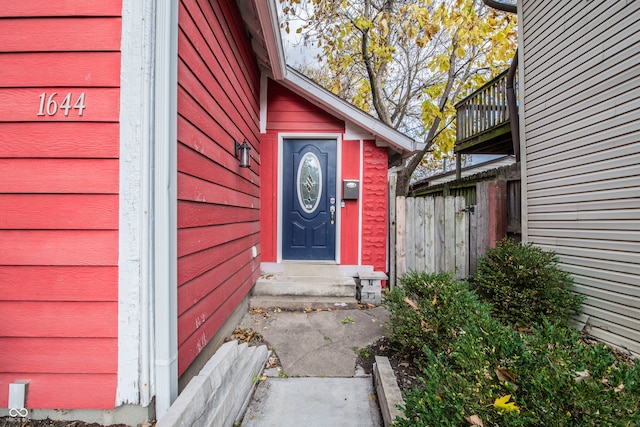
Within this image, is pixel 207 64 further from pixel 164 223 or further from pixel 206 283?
pixel 206 283

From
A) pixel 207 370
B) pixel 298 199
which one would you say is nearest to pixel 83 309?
pixel 207 370

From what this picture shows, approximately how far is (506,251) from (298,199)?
2926mm

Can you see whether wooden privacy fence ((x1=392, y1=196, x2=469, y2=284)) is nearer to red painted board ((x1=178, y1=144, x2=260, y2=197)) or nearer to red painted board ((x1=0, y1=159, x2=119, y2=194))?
red painted board ((x1=178, y1=144, x2=260, y2=197))

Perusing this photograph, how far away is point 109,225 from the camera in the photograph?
1561 mm

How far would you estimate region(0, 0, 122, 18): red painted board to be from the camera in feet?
5.19

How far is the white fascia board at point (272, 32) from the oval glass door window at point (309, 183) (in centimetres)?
131

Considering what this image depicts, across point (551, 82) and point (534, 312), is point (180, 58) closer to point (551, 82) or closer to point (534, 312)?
point (534, 312)

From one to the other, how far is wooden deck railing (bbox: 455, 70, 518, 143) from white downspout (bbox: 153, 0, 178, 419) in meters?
6.10

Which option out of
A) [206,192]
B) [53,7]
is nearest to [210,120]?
[206,192]

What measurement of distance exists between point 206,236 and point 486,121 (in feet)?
21.4

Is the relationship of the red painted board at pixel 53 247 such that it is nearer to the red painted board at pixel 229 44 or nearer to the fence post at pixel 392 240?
the red painted board at pixel 229 44

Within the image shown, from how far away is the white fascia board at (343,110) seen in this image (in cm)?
421

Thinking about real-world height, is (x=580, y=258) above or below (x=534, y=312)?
above

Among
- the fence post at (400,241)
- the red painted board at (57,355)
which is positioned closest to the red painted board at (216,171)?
the red painted board at (57,355)
